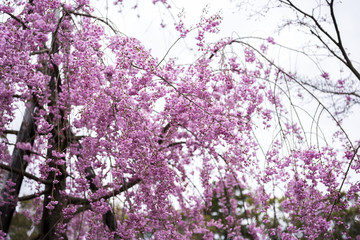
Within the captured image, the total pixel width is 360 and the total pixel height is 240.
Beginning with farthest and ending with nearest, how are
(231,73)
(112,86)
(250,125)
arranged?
(231,73) → (250,125) → (112,86)

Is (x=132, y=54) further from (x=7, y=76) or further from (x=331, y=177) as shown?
(x=331, y=177)

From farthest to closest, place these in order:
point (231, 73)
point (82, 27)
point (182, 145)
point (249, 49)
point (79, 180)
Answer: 1. point (182, 145)
2. point (249, 49)
3. point (231, 73)
4. point (82, 27)
5. point (79, 180)

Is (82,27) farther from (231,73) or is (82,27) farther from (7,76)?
(231,73)

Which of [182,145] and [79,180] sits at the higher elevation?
[182,145]

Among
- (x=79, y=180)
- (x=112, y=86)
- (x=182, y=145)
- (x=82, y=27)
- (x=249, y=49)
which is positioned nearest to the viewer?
(x=79, y=180)

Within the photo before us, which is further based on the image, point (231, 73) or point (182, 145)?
A: point (182, 145)

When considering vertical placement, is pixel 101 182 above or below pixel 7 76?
below

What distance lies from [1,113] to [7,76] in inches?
24.5

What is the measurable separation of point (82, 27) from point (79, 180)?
154cm

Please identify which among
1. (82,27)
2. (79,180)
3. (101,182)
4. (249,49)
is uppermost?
(249,49)

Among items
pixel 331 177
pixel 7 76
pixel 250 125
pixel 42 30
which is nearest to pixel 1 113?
pixel 7 76

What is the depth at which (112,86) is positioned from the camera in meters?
3.28

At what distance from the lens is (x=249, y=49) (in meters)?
4.72

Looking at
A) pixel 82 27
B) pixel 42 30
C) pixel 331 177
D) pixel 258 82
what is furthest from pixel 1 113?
pixel 331 177
